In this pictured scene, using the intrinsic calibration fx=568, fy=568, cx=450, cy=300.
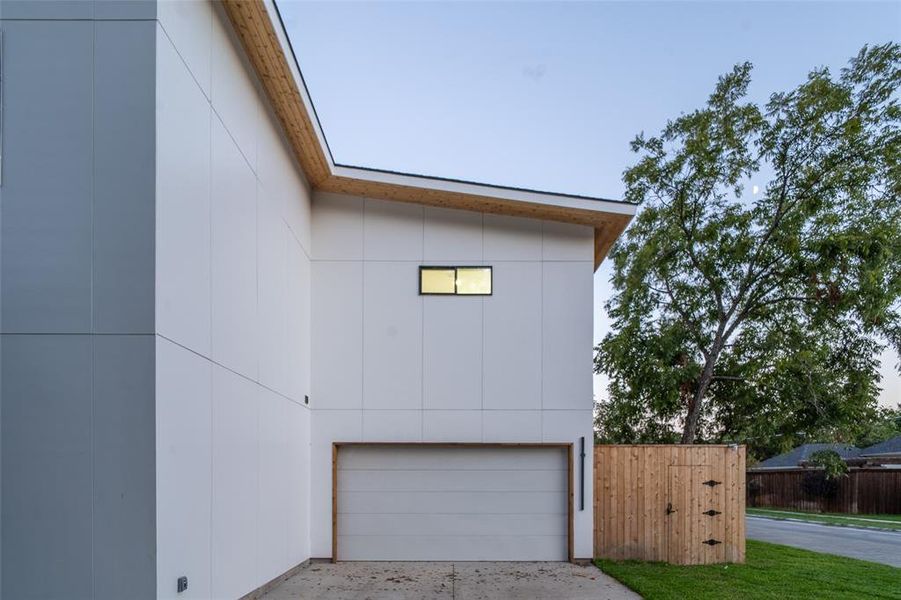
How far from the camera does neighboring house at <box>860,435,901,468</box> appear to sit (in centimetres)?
2631

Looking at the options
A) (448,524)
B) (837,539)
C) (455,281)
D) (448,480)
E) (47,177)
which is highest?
(47,177)

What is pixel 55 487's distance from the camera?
3.59 meters

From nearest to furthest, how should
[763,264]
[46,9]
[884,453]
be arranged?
[46,9]
[763,264]
[884,453]

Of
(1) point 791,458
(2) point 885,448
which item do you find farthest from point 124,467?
(2) point 885,448

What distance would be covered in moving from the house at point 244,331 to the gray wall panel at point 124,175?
1 cm

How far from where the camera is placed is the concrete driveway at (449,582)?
6430mm

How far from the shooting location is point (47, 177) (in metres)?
3.76

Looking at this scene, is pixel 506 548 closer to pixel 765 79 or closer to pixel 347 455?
pixel 347 455

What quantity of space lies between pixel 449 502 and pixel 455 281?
334cm

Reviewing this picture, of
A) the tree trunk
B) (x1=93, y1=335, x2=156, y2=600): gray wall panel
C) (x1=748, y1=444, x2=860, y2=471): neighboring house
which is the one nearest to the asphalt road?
the tree trunk

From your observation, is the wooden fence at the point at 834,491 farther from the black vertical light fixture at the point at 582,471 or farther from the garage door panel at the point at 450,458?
the garage door panel at the point at 450,458

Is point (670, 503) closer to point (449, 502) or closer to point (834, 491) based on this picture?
point (449, 502)

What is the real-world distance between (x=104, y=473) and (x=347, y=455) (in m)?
5.20

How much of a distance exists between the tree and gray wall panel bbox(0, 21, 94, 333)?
11.4 m
